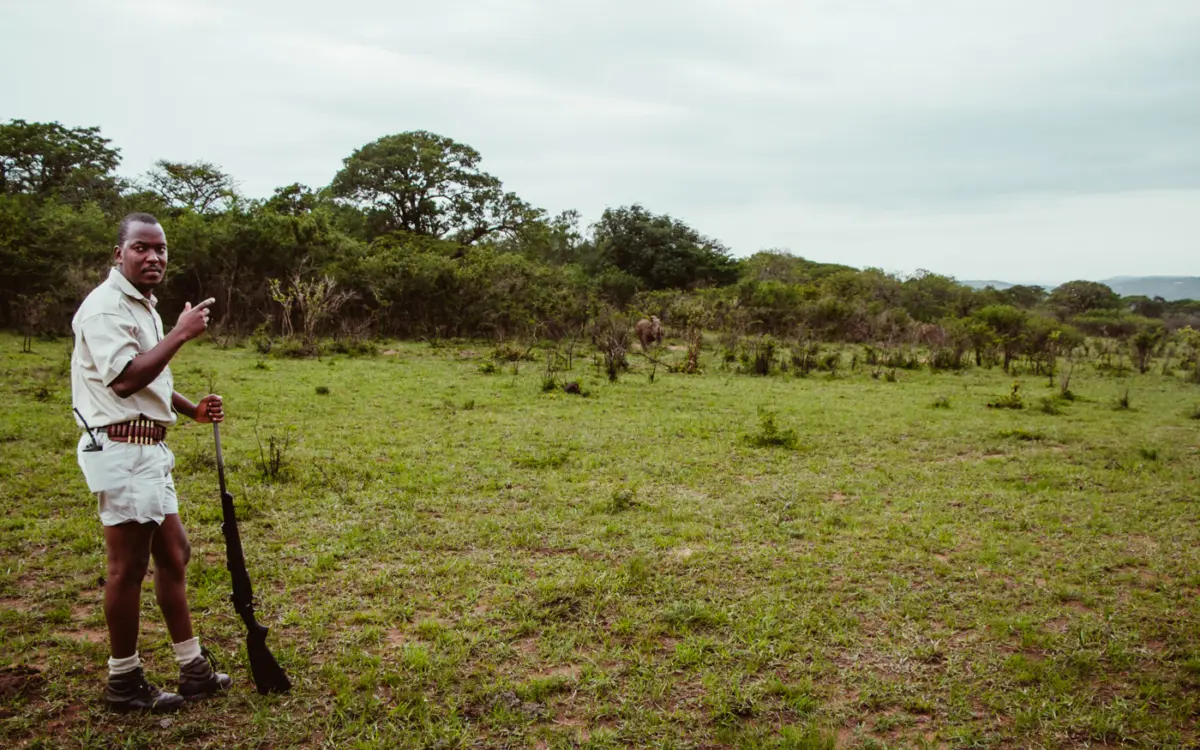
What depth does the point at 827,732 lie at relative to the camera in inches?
116

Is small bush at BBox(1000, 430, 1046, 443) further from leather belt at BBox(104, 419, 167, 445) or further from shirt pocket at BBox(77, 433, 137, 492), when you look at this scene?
shirt pocket at BBox(77, 433, 137, 492)

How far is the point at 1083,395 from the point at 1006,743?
13329mm

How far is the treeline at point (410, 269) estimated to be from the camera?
1838 centimetres

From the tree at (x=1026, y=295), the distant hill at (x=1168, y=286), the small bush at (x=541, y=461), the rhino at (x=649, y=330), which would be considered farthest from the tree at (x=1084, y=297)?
the distant hill at (x=1168, y=286)

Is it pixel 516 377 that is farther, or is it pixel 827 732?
pixel 516 377

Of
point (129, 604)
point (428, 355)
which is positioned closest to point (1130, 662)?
point (129, 604)

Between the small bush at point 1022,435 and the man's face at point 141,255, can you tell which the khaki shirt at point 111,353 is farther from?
the small bush at point 1022,435

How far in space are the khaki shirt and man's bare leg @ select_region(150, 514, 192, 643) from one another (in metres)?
0.47

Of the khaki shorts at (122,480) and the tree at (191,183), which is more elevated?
the tree at (191,183)

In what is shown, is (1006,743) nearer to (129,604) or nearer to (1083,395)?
(129,604)

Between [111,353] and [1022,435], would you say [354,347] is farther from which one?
[111,353]

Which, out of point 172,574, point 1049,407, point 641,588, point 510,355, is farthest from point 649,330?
point 172,574

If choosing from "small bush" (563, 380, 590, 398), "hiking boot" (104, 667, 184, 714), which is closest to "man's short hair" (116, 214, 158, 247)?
"hiking boot" (104, 667, 184, 714)

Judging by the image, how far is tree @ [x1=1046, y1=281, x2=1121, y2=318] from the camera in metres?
38.9
